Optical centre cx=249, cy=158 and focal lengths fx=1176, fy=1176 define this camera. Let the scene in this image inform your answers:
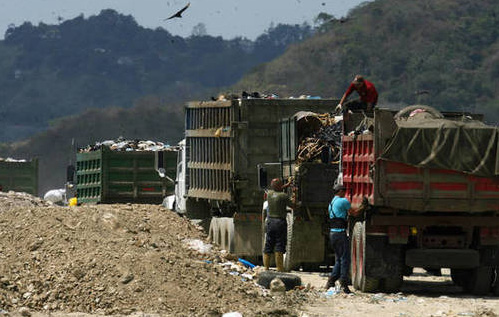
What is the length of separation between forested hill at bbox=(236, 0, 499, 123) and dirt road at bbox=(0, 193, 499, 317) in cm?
9072

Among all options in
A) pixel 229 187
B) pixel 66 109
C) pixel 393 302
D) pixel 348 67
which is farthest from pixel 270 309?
pixel 66 109

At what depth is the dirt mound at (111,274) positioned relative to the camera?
46.3 feet

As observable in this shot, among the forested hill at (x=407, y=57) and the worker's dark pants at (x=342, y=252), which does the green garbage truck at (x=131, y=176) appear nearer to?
the worker's dark pants at (x=342, y=252)

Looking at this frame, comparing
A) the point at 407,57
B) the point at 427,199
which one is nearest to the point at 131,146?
the point at 427,199

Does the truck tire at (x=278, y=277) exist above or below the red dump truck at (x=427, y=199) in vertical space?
below

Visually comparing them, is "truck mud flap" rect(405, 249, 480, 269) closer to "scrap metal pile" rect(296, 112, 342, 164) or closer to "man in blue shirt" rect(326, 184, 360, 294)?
"man in blue shirt" rect(326, 184, 360, 294)

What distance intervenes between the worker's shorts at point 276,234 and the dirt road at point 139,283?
95 centimetres

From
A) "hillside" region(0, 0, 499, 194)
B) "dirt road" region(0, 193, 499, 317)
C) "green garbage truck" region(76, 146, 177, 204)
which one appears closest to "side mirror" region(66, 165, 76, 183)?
"green garbage truck" region(76, 146, 177, 204)

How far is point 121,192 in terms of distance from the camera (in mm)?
31078

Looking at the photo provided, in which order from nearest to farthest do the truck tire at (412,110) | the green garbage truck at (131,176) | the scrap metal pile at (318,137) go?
the truck tire at (412,110) → the scrap metal pile at (318,137) → the green garbage truck at (131,176)

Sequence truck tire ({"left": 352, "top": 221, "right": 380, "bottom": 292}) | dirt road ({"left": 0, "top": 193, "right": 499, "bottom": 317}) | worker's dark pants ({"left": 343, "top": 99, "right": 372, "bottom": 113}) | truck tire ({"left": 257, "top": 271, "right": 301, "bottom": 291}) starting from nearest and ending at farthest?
dirt road ({"left": 0, "top": 193, "right": 499, "bottom": 317}) < truck tire ({"left": 257, "top": 271, "right": 301, "bottom": 291}) < truck tire ({"left": 352, "top": 221, "right": 380, "bottom": 292}) < worker's dark pants ({"left": 343, "top": 99, "right": 372, "bottom": 113})

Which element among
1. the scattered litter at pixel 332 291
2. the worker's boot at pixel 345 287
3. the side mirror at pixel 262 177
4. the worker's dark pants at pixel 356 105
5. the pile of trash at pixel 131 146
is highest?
the worker's dark pants at pixel 356 105

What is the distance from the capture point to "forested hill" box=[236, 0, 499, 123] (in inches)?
4695

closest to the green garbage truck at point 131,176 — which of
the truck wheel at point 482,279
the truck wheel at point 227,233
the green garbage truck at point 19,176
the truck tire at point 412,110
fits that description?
the truck wheel at point 227,233
